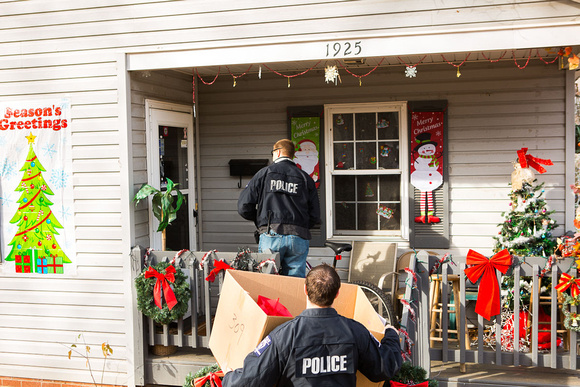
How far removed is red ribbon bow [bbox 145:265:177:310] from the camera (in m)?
5.51

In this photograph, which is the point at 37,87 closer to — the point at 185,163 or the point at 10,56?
the point at 10,56

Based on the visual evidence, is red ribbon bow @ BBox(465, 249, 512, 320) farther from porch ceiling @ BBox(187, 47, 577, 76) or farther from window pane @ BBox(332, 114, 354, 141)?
window pane @ BBox(332, 114, 354, 141)

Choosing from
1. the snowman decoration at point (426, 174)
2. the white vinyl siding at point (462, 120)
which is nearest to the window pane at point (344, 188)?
the snowman decoration at point (426, 174)

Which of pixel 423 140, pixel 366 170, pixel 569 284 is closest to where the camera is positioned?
pixel 569 284

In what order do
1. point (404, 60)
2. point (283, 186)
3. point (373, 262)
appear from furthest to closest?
1. point (373, 262)
2. point (404, 60)
3. point (283, 186)

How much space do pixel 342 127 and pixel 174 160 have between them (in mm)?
2104

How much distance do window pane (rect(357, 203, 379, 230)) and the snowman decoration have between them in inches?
21.4

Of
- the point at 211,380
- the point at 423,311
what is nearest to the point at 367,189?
the point at 423,311

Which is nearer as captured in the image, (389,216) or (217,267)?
(217,267)

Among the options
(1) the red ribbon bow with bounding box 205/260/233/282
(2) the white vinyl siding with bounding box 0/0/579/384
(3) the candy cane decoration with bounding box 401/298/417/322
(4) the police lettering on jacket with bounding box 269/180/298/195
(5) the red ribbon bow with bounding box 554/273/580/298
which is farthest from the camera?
(4) the police lettering on jacket with bounding box 269/180/298/195

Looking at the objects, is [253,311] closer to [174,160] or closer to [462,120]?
[174,160]

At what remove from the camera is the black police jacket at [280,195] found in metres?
5.63

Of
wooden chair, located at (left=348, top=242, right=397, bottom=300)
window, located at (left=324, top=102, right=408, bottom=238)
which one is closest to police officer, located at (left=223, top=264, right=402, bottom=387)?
wooden chair, located at (left=348, top=242, right=397, bottom=300)

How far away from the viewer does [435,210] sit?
695cm
